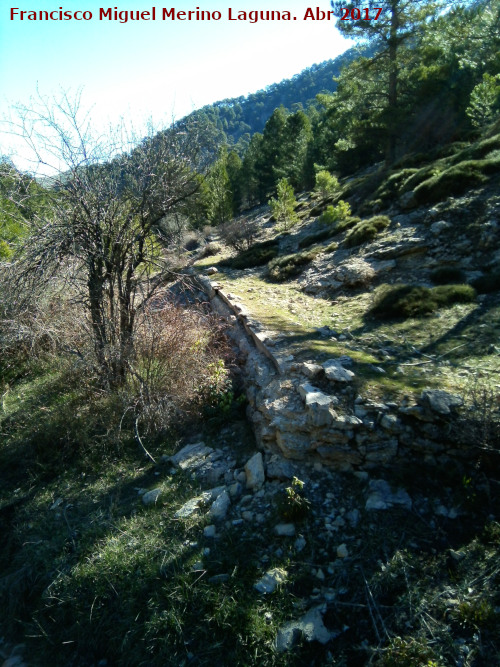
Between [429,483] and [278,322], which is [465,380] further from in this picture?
[278,322]

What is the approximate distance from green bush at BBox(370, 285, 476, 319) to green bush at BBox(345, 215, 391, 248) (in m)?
4.11

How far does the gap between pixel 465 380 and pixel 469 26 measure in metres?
21.8

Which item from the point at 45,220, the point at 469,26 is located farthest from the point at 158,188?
the point at 469,26

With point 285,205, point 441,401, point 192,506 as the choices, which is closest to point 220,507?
point 192,506

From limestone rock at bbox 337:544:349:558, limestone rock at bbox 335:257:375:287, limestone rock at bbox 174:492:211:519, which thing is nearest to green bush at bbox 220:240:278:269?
limestone rock at bbox 335:257:375:287

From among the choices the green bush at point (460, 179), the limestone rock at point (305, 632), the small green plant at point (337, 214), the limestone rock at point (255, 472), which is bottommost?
the limestone rock at point (305, 632)

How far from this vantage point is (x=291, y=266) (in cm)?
1178

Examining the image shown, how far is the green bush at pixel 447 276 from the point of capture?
24.5 feet

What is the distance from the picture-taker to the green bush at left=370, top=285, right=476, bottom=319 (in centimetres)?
653

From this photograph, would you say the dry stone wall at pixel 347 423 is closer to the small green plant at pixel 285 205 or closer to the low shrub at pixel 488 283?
the low shrub at pixel 488 283

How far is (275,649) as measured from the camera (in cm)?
270

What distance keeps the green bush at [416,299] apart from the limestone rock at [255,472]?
3.72 metres

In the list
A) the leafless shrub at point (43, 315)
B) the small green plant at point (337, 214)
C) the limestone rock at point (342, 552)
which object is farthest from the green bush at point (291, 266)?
the limestone rock at point (342, 552)

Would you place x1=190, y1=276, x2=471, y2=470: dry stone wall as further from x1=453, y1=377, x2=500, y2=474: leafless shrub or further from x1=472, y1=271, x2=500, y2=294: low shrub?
x1=472, y1=271, x2=500, y2=294: low shrub
